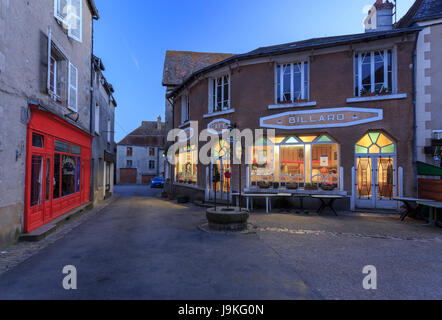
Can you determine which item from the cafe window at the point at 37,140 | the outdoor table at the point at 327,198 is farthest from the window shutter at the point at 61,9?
the outdoor table at the point at 327,198

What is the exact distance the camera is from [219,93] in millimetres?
12008

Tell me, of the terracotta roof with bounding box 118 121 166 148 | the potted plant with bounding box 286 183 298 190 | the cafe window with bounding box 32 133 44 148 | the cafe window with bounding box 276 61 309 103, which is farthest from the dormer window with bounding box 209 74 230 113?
the terracotta roof with bounding box 118 121 166 148

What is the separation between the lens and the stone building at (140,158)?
38.8 meters

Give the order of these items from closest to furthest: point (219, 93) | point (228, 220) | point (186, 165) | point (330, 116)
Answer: point (228, 220) → point (330, 116) → point (219, 93) → point (186, 165)

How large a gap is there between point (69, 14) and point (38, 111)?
3.83 meters

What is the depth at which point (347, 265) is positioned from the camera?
4199mm

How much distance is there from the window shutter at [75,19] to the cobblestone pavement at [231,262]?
6.32 metres

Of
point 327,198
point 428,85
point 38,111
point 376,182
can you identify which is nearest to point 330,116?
point 376,182

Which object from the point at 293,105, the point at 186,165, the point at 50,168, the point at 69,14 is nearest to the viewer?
the point at 50,168

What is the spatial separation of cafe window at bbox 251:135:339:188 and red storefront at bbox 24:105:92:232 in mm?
7131

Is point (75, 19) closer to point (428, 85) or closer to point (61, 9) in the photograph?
point (61, 9)
